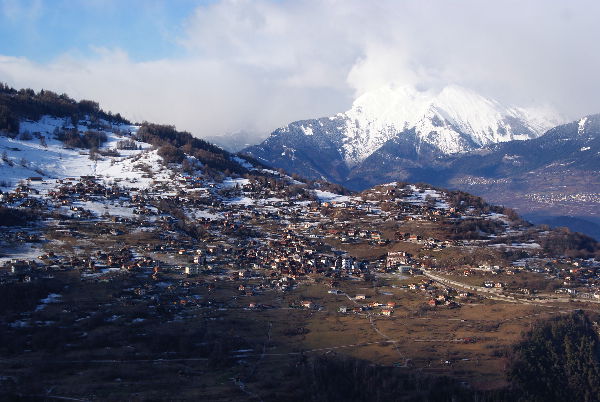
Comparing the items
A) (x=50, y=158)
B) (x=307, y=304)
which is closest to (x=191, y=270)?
(x=307, y=304)

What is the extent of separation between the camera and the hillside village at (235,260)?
160ft

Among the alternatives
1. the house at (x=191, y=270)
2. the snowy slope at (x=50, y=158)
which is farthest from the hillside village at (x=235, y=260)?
the snowy slope at (x=50, y=158)

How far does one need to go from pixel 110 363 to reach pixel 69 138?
3551 inches

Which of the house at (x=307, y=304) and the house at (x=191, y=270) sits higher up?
the house at (x=191, y=270)

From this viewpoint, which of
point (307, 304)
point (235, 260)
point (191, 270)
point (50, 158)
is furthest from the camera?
point (50, 158)

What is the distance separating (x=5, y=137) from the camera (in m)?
112

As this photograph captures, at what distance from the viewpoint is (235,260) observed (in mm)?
72562

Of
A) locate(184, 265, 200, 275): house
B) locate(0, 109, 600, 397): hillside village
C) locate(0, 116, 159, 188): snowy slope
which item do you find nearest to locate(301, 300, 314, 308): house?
locate(0, 109, 600, 397): hillside village

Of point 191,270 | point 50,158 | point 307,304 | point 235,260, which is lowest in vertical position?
point 307,304

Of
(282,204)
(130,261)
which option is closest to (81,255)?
(130,261)

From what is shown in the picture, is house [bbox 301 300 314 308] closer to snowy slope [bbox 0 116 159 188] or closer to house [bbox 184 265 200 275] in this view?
house [bbox 184 265 200 275]

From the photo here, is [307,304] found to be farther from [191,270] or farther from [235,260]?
[235,260]

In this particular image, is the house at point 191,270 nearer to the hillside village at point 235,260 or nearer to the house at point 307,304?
the hillside village at point 235,260

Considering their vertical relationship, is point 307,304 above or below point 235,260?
below
